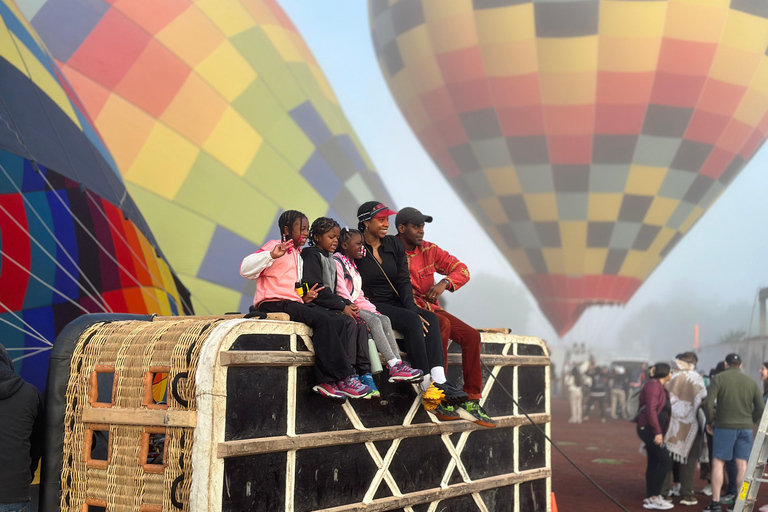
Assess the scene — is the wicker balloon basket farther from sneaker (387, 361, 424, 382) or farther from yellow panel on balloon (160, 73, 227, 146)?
yellow panel on balloon (160, 73, 227, 146)

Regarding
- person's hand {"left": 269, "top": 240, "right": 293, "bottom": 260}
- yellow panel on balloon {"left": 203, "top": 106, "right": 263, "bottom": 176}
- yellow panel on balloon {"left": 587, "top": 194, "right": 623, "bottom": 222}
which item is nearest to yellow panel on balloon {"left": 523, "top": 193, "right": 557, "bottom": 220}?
yellow panel on balloon {"left": 587, "top": 194, "right": 623, "bottom": 222}

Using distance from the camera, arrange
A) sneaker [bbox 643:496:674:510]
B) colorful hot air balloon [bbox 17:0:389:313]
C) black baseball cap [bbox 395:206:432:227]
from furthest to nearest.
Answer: colorful hot air balloon [bbox 17:0:389:313] < sneaker [bbox 643:496:674:510] < black baseball cap [bbox 395:206:432:227]

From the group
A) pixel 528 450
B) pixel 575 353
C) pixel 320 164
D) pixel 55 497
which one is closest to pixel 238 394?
pixel 55 497

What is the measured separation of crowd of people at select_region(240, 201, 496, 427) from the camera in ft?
12.6

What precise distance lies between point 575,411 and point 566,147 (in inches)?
256

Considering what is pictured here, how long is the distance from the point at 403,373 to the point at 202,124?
291 inches

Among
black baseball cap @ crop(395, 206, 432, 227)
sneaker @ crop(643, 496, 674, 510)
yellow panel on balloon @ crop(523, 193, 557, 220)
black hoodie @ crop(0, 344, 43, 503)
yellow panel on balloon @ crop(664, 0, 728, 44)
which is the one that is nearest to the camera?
black hoodie @ crop(0, 344, 43, 503)

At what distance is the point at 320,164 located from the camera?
38.7ft

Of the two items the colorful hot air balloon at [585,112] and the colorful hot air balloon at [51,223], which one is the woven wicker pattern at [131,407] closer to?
the colorful hot air balloon at [51,223]

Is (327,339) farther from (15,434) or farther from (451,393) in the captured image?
(15,434)

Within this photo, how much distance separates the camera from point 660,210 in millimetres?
20078

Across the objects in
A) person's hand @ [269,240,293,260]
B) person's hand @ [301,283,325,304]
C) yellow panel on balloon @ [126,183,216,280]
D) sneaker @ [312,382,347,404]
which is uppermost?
yellow panel on balloon @ [126,183,216,280]

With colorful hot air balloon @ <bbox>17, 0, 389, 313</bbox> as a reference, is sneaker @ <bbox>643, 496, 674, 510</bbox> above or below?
below

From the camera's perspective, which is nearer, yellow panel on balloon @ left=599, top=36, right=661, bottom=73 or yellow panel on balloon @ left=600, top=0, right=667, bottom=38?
yellow panel on balloon @ left=600, top=0, right=667, bottom=38
